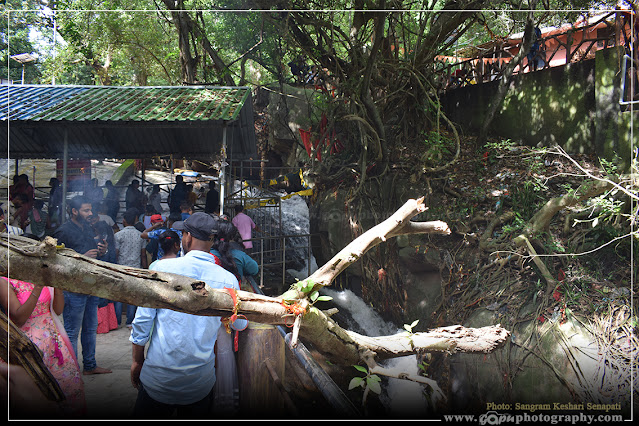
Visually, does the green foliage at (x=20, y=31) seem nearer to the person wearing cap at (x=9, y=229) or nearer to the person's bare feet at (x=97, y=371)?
the person wearing cap at (x=9, y=229)

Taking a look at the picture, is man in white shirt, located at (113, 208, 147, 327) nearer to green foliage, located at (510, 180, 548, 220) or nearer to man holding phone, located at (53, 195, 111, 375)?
man holding phone, located at (53, 195, 111, 375)

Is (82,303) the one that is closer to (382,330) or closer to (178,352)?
(178,352)

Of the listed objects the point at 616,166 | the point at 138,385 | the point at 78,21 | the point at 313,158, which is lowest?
the point at 138,385

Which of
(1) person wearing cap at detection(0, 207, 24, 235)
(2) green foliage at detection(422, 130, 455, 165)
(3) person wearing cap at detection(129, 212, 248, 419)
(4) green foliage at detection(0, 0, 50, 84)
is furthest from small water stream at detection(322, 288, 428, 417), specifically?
(4) green foliage at detection(0, 0, 50, 84)

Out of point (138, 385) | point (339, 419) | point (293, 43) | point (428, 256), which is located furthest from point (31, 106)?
point (339, 419)

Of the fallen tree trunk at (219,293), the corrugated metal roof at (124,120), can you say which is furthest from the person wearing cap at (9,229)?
the corrugated metal roof at (124,120)

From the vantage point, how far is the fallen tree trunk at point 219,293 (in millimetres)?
1806

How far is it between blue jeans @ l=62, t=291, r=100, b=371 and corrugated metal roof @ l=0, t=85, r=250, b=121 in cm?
340

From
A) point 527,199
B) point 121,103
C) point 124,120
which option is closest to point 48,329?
point 124,120

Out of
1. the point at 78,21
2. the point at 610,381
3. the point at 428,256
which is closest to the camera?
the point at 610,381

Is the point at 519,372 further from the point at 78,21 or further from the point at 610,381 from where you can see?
the point at 78,21

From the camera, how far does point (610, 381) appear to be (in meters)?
5.12

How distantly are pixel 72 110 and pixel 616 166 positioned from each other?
344 inches

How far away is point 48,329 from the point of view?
271cm
